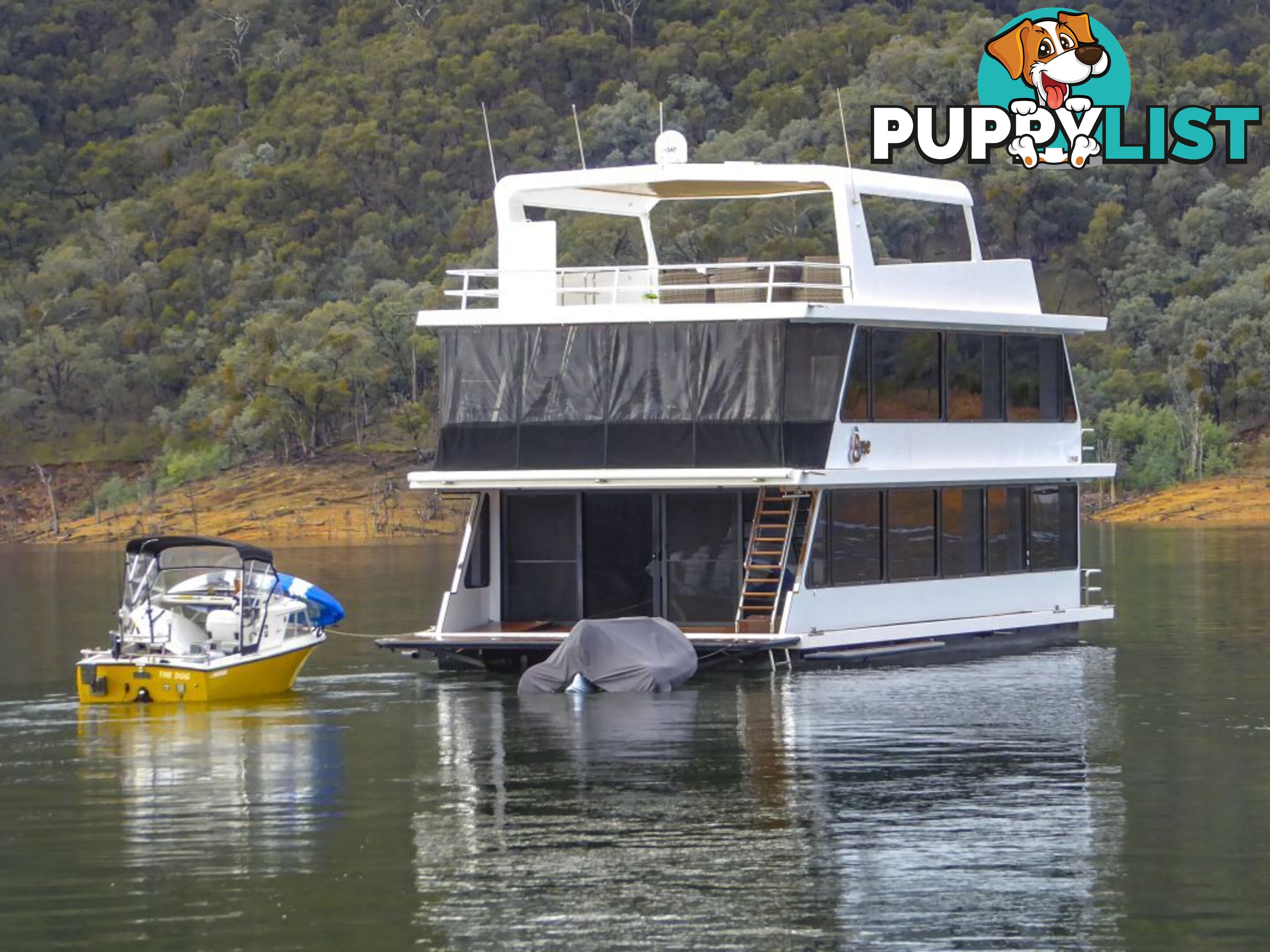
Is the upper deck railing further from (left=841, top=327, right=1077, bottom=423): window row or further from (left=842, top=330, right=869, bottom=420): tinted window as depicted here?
(left=841, top=327, right=1077, bottom=423): window row

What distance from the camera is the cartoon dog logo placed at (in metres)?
92.4

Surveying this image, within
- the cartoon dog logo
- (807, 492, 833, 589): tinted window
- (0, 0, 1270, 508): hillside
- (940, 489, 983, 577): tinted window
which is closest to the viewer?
(807, 492, 833, 589): tinted window

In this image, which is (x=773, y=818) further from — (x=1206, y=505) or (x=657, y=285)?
(x=1206, y=505)

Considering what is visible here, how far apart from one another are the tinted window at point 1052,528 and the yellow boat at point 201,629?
368 inches

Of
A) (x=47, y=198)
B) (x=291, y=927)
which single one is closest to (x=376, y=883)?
(x=291, y=927)

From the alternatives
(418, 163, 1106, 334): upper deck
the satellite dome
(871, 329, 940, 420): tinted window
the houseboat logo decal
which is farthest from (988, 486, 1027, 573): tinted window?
the houseboat logo decal

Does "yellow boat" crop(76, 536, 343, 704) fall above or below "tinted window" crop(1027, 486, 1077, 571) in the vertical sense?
below

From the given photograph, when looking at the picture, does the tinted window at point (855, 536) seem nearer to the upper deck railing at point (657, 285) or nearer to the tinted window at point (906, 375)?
the tinted window at point (906, 375)

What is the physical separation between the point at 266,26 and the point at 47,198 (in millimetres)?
22484

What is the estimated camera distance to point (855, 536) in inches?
1112

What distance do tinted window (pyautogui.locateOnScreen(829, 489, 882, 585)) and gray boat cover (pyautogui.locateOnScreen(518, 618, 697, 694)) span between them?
8.35ft

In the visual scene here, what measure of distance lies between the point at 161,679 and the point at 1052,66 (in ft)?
245

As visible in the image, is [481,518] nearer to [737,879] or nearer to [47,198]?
[737,879]

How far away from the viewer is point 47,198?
11200 centimetres
